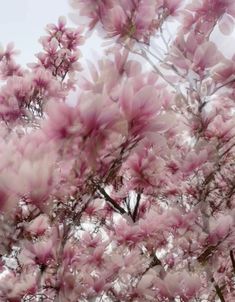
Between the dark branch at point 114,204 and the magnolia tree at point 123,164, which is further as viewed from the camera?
the dark branch at point 114,204

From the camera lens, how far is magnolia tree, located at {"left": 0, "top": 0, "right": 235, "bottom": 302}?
0.97 metres

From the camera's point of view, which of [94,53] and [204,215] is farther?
[204,215]

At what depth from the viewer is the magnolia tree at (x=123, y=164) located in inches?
38.3

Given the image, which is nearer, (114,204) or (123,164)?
(123,164)

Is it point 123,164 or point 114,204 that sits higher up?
point 114,204

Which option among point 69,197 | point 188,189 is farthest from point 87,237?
point 69,197

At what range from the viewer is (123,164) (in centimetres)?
166

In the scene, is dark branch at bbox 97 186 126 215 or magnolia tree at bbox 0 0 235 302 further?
dark branch at bbox 97 186 126 215

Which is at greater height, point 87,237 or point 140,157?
point 87,237

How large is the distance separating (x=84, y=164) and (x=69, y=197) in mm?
235

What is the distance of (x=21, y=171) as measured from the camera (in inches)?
37.5

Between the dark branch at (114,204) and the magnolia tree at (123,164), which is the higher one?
the dark branch at (114,204)

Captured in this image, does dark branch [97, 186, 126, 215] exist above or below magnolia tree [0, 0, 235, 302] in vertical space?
above

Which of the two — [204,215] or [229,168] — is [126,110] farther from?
[229,168]
